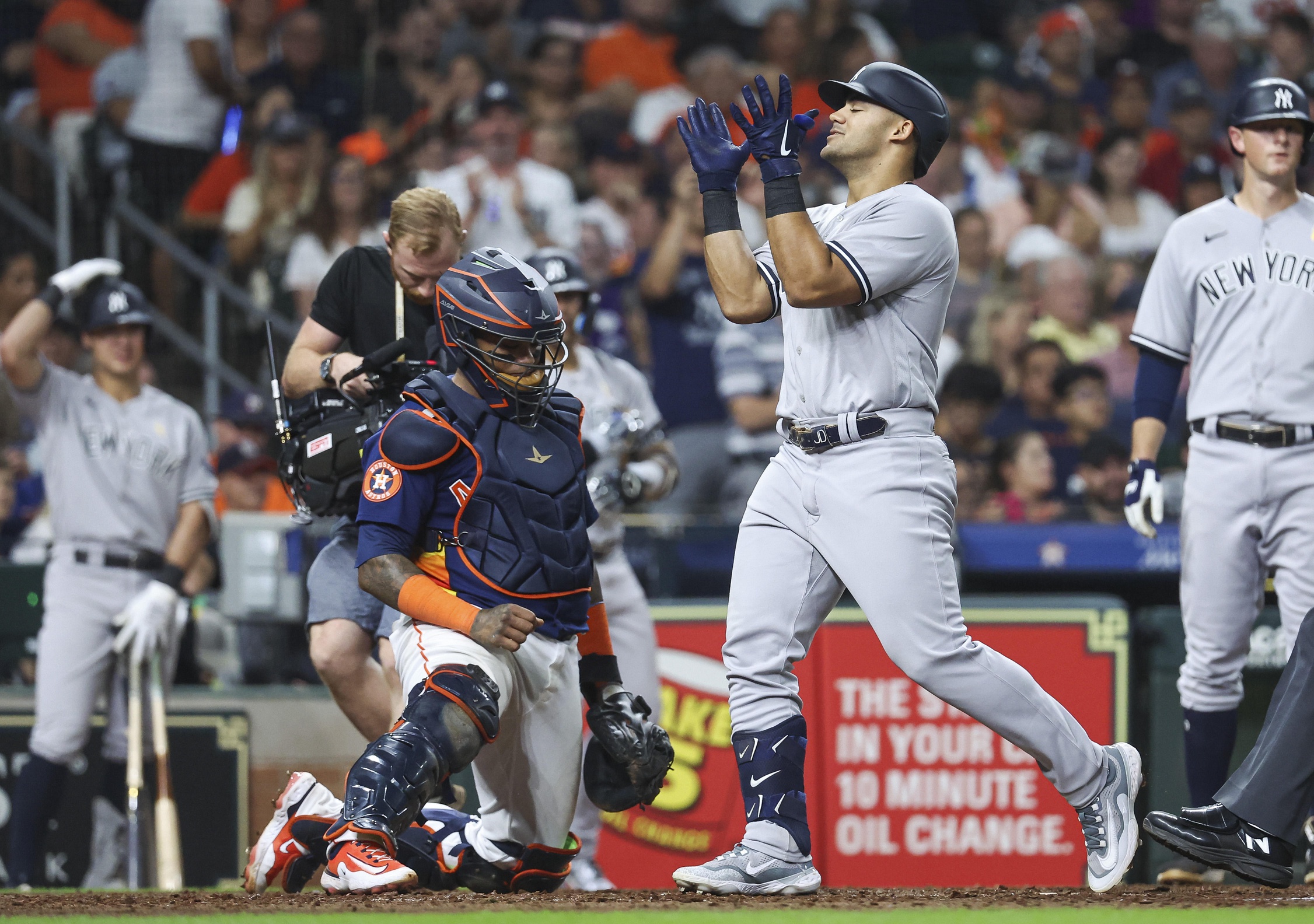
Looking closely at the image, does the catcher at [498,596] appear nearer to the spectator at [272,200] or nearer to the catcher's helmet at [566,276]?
the catcher's helmet at [566,276]

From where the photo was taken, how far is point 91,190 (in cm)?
982

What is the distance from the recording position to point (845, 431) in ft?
12.5

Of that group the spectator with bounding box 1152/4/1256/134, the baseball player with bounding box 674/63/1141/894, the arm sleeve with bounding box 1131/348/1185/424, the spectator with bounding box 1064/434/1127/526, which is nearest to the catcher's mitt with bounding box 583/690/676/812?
the baseball player with bounding box 674/63/1141/894

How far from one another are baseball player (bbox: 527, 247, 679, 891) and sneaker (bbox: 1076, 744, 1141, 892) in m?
2.20

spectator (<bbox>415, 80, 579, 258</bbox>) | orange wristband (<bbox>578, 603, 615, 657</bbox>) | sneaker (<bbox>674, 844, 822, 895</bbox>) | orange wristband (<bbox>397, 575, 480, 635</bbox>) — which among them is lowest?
sneaker (<bbox>674, 844, 822, 895</bbox>)

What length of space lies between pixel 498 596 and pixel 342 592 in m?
0.93

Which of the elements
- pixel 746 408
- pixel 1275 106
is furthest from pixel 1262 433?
pixel 746 408

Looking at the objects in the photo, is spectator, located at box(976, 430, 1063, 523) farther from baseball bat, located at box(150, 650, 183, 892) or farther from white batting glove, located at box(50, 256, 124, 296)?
white batting glove, located at box(50, 256, 124, 296)

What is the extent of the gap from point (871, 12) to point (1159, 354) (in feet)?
23.1

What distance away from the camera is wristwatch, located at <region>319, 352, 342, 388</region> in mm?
4734

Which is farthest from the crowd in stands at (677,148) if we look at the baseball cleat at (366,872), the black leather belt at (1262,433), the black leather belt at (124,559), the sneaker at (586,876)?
the baseball cleat at (366,872)

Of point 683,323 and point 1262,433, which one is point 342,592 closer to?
point 1262,433

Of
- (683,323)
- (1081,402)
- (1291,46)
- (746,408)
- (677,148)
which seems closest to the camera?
(746,408)

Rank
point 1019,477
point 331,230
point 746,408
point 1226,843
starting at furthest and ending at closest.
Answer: point 331,230 < point 1019,477 < point 746,408 < point 1226,843
